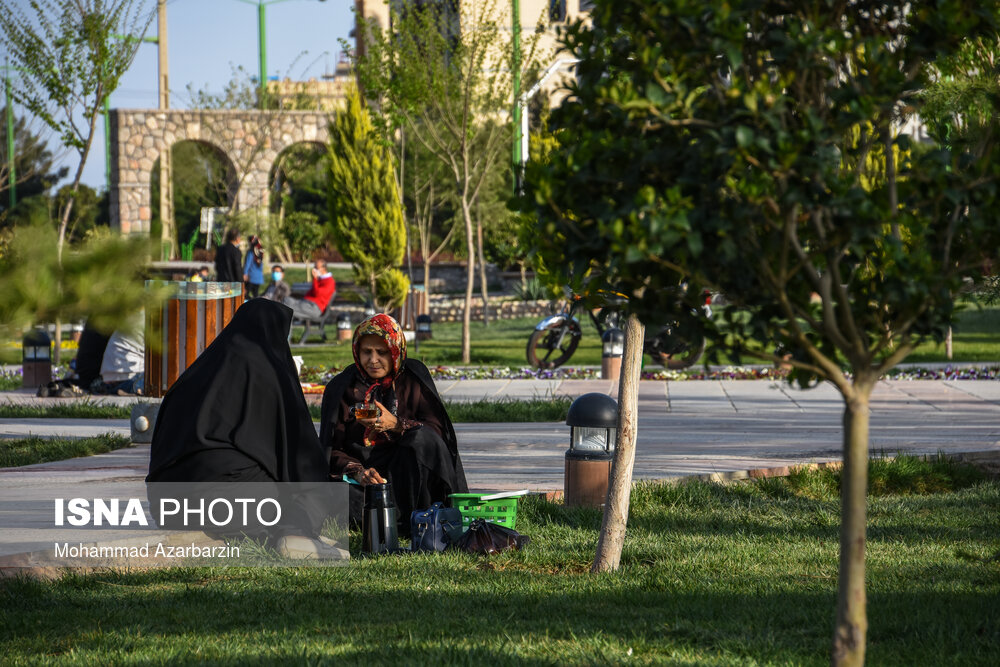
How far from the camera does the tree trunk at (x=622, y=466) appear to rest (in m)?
4.50

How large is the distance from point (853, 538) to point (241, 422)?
115 inches

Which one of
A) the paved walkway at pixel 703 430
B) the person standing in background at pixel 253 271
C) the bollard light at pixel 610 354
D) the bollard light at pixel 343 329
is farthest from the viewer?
the person standing in background at pixel 253 271

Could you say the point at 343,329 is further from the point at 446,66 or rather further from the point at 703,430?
the point at 703,430

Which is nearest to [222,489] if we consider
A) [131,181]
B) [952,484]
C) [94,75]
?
[952,484]

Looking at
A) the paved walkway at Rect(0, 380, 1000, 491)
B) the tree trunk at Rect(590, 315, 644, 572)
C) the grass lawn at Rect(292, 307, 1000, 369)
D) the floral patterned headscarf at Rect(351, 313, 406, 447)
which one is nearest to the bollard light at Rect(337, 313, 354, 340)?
the grass lawn at Rect(292, 307, 1000, 369)

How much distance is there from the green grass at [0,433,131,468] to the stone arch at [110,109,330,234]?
22.5 m

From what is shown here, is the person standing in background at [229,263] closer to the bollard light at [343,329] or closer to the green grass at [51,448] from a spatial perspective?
the bollard light at [343,329]

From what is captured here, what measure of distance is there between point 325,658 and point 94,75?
13.4 m

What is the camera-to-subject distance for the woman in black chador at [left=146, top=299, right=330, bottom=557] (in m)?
4.93

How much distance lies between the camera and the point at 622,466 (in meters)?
4.54

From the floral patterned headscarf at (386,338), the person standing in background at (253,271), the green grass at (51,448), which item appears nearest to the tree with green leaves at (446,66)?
the person standing in background at (253,271)

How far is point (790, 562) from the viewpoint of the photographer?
4.79 m

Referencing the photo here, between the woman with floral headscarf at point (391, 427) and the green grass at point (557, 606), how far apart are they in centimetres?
48

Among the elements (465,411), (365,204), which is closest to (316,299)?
(365,204)
